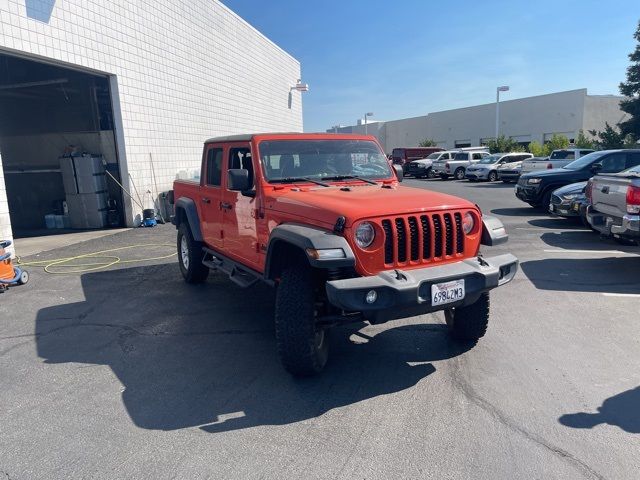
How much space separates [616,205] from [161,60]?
12315 millimetres

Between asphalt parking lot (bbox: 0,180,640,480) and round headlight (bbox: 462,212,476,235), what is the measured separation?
3.80 feet

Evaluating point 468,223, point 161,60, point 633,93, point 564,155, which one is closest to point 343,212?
point 468,223

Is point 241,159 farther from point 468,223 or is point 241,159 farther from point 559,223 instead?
point 559,223

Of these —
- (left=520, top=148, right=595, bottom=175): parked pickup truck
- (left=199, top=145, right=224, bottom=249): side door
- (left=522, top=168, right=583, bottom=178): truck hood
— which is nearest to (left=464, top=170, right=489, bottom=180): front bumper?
(left=520, top=148, right=595, bottom=175): parked pickup truck

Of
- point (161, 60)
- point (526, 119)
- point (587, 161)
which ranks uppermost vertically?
point (161, 60)

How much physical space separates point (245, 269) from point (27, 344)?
2.32 metres

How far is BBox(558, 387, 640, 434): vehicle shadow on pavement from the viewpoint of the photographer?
3.25m

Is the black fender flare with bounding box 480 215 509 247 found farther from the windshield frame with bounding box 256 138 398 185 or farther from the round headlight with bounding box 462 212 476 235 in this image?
the windshield frame with bounding box 256 138 398 185

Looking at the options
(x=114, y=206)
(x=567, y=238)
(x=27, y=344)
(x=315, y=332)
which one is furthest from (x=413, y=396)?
(x=114, y=206)

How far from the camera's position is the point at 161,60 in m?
14.1

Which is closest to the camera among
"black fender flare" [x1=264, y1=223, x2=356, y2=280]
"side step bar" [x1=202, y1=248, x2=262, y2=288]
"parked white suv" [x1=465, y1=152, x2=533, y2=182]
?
"black fender flare" [x1=264, y1=223, x2=356, y2=280]

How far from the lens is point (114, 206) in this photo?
1316cm

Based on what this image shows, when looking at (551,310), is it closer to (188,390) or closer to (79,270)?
(188,390)

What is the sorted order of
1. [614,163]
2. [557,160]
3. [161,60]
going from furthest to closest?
[557,160] < [161,60] < [614,163]
